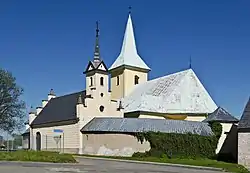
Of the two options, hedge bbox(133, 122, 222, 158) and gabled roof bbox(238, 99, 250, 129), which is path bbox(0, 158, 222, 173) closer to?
gabled roof bbox(238, 99, 250, 129)

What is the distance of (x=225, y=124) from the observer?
145 feet

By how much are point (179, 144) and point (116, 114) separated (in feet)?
38.8

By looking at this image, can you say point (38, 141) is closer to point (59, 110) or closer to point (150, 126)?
point (59, 110)

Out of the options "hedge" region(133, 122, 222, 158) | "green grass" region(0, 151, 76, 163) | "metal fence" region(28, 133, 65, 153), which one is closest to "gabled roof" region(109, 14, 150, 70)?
"metal fence" region(28, 133, 65, 153)

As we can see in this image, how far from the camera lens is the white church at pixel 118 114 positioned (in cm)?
4438

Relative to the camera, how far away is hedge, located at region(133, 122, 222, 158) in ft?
140

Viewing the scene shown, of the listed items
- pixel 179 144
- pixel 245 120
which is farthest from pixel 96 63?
pixel 245 120

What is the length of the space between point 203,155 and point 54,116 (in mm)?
22659

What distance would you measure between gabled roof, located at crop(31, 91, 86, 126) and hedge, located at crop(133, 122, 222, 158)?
37.3 feet

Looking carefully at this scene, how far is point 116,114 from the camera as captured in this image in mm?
52406

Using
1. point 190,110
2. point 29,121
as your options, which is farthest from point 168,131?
point 29,121

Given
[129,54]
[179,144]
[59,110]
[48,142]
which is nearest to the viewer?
[179,144]

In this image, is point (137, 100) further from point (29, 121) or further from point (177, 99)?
point (29, 121)

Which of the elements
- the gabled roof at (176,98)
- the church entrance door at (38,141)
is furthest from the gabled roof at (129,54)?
the church entrance door at (38,141)
